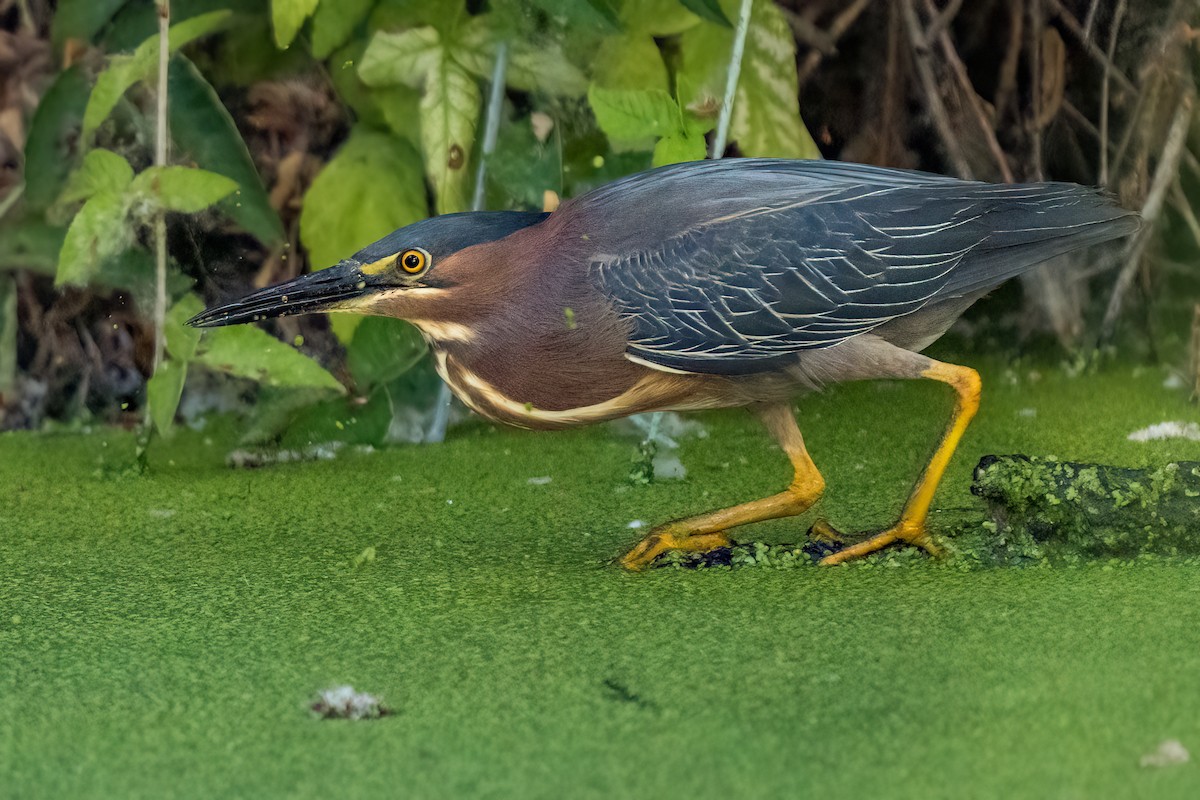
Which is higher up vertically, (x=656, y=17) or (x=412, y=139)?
(x=656, y=17)

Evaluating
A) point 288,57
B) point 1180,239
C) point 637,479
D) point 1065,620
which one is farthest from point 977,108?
point 1065,620

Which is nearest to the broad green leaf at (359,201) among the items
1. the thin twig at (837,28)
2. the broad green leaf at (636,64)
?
the broad green leaf at (636,64)

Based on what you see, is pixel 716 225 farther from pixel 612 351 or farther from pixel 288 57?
pixel 288 57

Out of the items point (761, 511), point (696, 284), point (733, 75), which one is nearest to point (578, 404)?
point (696, 284)

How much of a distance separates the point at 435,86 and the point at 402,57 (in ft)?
0.32

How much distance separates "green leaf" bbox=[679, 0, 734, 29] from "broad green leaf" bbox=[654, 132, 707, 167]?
1.06 ft

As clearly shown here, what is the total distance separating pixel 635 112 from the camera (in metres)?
2.67

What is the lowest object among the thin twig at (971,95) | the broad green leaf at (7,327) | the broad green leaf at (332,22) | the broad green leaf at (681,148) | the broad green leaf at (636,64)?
the broad green leaf at (7,327)

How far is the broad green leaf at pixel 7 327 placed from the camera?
11.7 ft

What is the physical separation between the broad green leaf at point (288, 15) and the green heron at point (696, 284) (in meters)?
0.67

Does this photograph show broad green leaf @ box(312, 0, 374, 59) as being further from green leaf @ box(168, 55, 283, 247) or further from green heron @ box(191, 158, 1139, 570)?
green heron @ box(191, 158, 1139, 570)

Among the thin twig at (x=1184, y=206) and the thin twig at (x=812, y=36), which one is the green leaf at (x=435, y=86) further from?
the thin twig at (x=1184, y=206)

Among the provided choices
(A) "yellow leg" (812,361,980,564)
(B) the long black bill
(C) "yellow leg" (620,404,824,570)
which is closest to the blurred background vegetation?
(B) the long black bill

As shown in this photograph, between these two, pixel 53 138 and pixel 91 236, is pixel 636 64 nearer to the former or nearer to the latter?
pixel 91 236
